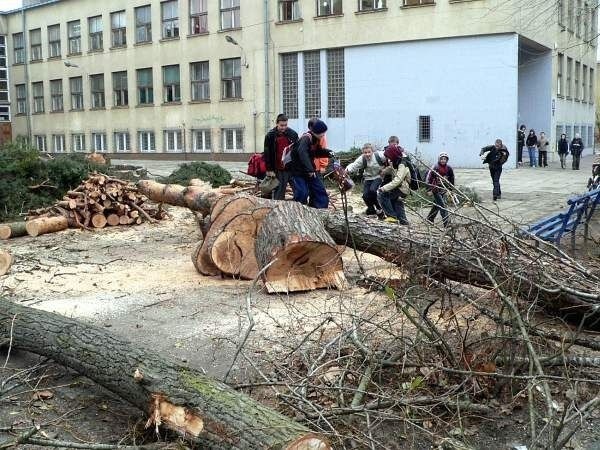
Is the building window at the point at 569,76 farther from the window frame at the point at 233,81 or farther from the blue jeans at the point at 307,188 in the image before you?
the blue jeans at the point at 307,188

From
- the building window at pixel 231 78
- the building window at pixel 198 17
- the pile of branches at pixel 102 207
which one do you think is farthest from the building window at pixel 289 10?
the pile of branches at pixel 102 207

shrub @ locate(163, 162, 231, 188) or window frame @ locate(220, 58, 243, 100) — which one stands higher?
window frame @ locate(220, 58, 243, 100)

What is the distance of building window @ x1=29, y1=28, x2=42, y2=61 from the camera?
41656 mm

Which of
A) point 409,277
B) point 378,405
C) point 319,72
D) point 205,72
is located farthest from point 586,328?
point 205,72

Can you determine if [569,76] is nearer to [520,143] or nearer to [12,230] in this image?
[520,143]

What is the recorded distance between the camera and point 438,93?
1083 inches

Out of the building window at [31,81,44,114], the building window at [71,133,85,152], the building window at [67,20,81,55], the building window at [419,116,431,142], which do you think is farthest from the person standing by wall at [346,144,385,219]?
the building window at [31,81,44,114]

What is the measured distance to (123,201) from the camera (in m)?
12.8

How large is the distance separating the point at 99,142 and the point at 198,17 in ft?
31.7

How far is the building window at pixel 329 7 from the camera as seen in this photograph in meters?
29.2

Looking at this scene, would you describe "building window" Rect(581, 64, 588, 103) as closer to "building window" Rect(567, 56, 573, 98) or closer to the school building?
the school building

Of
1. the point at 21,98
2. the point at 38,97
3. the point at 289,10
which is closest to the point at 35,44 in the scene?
the point at 38,97

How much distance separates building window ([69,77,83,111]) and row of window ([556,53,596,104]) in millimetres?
24567

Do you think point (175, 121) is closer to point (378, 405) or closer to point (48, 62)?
point (48, 62)
